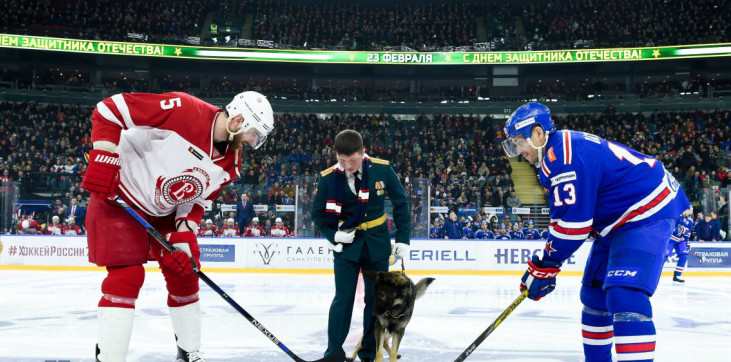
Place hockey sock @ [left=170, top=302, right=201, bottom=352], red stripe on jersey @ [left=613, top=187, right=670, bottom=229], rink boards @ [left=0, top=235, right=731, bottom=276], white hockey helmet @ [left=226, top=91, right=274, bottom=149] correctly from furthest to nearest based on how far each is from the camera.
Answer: rink boards @ [left=0, top=235, right=731, bottom=276] → hockey sock @ [left=170, top=302, right=201, bottom=352] → white hockey helmet @ [left=226, top=91, right=274, bottom=149] → red stripe on jersey @ [left=613, top=187, right=670, bottom=229]

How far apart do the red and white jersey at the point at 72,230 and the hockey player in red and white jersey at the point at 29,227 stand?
0.53m

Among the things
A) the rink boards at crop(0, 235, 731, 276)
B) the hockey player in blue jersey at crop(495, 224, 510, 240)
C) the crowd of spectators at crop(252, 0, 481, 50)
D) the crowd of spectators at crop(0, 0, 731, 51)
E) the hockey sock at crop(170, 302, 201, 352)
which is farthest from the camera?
the crowd of spectators at crop(252, 0, 481, 50)

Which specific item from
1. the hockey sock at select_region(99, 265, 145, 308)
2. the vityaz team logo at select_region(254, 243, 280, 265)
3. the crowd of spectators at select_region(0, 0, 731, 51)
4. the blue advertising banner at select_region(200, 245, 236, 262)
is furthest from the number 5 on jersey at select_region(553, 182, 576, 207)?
the crowd of spectators at select_region(0, 0, 731, 51)

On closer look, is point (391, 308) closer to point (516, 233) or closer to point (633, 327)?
point (633, 327)

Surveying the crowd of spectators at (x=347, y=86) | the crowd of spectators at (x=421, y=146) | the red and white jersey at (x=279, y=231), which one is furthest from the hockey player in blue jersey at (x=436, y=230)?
the crowd of spectators at (x=347, y=86)

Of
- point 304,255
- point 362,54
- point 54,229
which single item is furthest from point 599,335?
point 362,54

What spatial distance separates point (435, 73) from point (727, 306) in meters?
20.3

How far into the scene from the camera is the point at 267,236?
1291cm

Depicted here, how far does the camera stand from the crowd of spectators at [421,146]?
16.7 metres

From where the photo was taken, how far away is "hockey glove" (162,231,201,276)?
3.07 metres

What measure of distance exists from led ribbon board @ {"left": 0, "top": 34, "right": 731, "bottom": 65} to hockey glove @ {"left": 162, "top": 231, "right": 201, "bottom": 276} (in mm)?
20895

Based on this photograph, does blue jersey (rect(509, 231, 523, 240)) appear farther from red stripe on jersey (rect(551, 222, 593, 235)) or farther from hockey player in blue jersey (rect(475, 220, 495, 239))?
red stripe on jersey (rect(551, 222, 593, 235))

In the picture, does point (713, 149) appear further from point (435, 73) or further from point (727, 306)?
point (727, 306)

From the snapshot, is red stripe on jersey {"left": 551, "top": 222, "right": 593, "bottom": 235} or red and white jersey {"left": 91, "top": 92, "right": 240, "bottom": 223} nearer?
red stripe on jersey {"left": 551, "top": 222, "right": 593, "bottom": 235}
